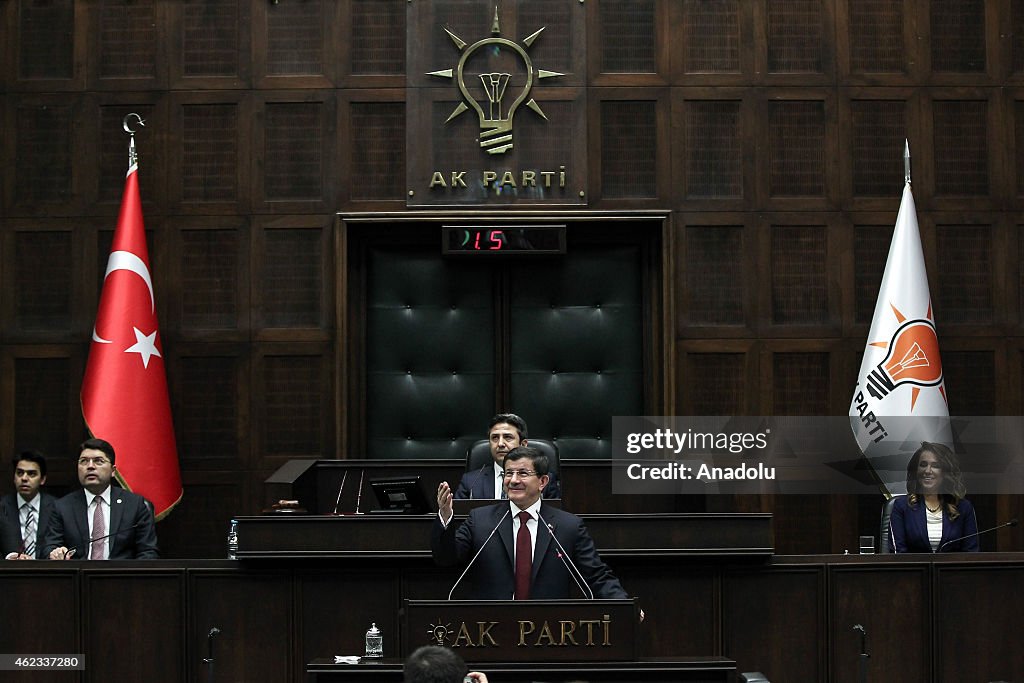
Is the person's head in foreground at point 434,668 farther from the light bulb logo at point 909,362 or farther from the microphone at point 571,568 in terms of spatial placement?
the light bulb logo at point 909,362

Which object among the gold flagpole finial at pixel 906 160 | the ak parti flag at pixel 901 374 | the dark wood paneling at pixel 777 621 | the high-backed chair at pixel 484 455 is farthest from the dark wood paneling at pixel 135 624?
the gold flagpole finial at pixel 906 160

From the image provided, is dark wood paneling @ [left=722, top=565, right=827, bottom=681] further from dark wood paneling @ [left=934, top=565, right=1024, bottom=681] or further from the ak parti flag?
the ak parti flag

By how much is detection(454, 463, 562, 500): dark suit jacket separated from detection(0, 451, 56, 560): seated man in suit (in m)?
2.26

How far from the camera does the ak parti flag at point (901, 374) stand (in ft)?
29.6

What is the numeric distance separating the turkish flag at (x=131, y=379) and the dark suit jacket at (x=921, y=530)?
14.9 feet

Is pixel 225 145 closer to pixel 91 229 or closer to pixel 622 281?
pixel 91 229

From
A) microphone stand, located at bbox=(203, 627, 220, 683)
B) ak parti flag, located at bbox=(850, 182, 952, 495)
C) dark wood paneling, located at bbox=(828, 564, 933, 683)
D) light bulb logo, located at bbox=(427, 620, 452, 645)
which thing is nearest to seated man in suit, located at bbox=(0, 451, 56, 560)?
microphone stand, located at bbox=(203, 627, 220, 683)

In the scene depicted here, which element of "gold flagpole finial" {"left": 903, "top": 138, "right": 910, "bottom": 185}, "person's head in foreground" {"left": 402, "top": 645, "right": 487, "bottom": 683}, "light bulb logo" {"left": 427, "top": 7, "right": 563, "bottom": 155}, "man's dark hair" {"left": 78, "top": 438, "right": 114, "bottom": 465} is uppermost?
"light bulb logo" {"left": 427, "top": 7, "right": 563, "bottom": 155}

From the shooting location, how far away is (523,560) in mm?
6082

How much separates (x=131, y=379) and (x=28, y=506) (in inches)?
52.4

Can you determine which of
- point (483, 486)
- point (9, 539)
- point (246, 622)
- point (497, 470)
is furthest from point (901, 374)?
point (9, 539)

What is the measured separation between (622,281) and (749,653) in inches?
130

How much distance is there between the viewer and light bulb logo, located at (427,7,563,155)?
9.41 meters

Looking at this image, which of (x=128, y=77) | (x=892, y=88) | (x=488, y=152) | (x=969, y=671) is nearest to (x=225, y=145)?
(x=128, y=77)
